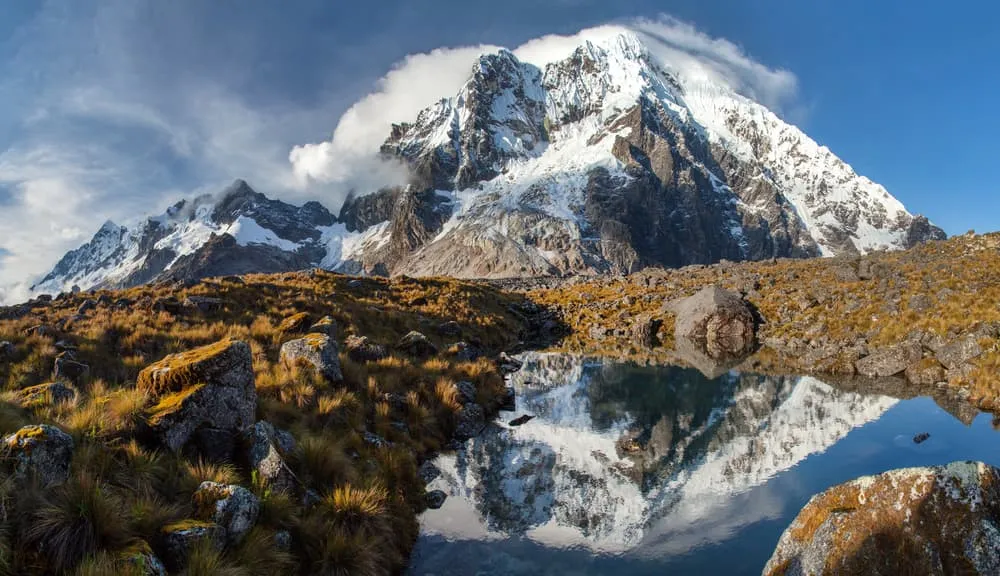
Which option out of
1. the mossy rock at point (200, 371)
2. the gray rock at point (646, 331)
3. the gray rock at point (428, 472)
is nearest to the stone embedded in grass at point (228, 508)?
the mossy rock at point (200, 371)

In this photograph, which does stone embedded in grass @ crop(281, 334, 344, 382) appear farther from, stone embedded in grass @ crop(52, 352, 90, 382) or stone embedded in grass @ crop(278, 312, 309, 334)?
stone embedded in grass @ crop(278, 312, 309, 334)

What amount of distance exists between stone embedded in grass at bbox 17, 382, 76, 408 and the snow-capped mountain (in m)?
7.17

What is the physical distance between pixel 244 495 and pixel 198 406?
2430 millimetres

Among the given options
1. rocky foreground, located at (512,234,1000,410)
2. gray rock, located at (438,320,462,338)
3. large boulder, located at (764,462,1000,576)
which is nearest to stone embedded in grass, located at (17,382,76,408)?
large boulder, located at (764,462,1000,576)

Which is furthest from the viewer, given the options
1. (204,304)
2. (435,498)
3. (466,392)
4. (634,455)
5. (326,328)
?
(204,304)

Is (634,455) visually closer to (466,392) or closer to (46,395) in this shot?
(466,392)

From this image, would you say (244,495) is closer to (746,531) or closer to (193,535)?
(193,535)

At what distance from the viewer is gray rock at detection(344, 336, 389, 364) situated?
18.5 metres

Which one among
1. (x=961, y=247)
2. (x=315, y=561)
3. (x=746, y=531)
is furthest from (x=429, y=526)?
(x=961, y=247)

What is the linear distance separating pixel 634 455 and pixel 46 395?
13.6 m

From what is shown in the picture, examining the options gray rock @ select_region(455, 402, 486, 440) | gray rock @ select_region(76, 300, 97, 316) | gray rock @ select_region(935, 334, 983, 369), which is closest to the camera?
gray rock @ select_region(455, 402, 486, 440)

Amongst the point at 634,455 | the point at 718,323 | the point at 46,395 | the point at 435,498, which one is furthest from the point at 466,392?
the point at 718,323

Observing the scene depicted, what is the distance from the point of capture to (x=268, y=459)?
811cm

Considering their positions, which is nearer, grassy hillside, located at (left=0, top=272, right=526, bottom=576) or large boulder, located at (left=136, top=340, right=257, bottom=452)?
grassy hillside, located at (left=0, top=272, right=526, bottom=576)
